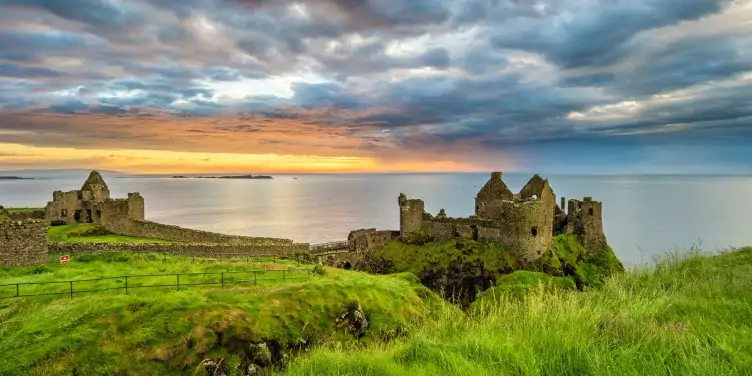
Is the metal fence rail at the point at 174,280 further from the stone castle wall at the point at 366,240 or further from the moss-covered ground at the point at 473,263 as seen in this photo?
the stone castle wall at the point at 366,240

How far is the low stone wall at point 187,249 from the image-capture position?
31.6m

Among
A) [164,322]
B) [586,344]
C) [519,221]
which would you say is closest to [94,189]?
[164,322]

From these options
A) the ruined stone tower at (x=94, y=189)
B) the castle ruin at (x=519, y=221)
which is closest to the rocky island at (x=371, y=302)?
the castle ruin at (x=519, y=221)

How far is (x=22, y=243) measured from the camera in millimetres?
24750

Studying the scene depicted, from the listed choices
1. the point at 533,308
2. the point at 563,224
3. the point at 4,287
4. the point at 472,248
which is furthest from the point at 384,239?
the point at 533,308

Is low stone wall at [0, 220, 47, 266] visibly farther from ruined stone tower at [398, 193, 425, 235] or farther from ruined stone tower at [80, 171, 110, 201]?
ruined stone tower at [398, 193, 425, 235]

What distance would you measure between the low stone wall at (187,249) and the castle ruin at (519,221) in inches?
503

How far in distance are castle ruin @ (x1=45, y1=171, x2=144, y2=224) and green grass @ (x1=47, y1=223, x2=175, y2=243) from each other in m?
1.58

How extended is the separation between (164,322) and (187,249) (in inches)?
793

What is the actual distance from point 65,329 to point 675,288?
19414 millimetres

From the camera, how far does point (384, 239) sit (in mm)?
47469

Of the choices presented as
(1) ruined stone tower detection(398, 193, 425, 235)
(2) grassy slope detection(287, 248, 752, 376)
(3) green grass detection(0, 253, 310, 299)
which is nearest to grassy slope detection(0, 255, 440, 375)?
(3) green grass detection(0, 253, 310, 299)

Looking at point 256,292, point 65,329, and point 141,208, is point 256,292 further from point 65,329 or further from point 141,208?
point 141,208

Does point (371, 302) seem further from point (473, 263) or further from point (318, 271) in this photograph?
point (473, 263)
